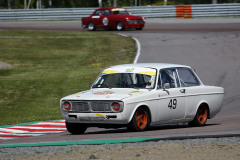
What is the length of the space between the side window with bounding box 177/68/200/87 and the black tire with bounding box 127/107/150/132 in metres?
1.56

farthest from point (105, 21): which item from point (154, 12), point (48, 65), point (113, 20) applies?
point (48, 65)

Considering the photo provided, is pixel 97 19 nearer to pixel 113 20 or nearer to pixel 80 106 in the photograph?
pixel 113 20

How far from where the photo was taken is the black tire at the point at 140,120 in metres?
9.94

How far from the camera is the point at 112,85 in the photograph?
10.9 metres

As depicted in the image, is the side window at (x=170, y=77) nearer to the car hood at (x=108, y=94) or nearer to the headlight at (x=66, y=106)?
the car hood at (x=108, y=94)

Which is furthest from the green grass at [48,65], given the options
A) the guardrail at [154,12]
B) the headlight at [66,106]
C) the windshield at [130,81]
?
the guardrail at [154,12]

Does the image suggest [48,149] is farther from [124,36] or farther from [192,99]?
[124,36]

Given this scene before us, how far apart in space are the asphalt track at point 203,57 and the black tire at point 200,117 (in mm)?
172

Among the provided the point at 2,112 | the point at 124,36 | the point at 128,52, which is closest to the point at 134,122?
the point at 2,112

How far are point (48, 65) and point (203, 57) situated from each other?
24.7ft

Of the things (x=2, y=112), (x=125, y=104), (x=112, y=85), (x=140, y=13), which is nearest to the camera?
(x=125, y=104)

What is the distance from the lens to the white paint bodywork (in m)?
9.86

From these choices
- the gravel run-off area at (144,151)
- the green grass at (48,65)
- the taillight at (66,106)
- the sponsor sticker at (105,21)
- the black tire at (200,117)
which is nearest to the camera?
the gravel run-off area at (144,151)

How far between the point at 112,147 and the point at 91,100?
2.12 metres
